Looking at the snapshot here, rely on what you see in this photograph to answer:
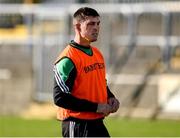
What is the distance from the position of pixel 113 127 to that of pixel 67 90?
29.9 feet

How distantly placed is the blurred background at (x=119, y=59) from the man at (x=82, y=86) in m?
10.3

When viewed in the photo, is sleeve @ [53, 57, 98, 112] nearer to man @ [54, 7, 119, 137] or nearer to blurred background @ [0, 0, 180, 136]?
man @ [54, 7, 119, 137]

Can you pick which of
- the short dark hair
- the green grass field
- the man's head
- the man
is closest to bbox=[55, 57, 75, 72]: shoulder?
the man

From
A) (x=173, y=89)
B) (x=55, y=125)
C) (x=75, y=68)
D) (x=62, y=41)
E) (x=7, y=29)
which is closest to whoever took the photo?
(x=75, y=68)

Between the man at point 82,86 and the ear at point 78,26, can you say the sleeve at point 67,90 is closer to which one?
the man at point 82,86

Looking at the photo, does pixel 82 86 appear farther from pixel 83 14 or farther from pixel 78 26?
pixel 83 14

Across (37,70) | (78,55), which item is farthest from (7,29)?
(78,55)

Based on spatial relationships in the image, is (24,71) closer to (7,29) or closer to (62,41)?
(62,41)

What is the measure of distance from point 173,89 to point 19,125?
141 inches

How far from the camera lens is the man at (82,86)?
7035 millimetres

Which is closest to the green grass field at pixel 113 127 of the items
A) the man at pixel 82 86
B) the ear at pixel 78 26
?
the man at pixel 82 86

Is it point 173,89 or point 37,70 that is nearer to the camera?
point 173,89

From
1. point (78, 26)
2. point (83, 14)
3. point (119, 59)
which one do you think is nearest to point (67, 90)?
point (78, 26)

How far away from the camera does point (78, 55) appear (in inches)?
280
